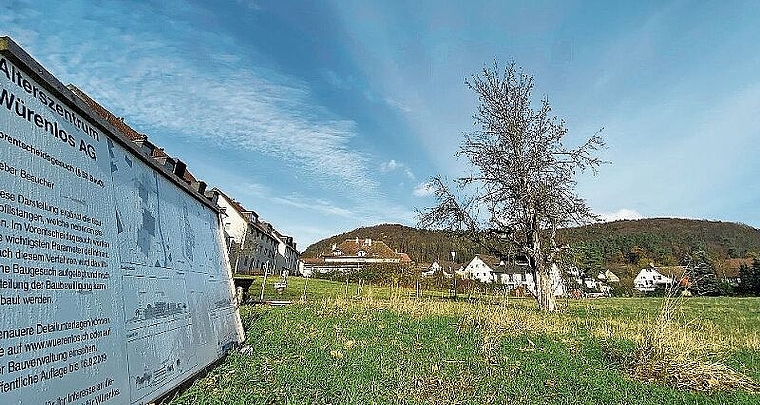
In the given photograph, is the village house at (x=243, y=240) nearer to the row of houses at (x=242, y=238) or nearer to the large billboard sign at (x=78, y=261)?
the row of houses at (x=242, y=238)

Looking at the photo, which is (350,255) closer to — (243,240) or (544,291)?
(243,240)

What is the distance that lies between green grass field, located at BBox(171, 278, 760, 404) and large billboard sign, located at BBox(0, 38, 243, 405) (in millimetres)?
822

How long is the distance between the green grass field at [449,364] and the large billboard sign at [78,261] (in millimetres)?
822

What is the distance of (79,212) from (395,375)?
3921 mm

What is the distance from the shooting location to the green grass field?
538cm

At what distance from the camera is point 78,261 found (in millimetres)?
3553

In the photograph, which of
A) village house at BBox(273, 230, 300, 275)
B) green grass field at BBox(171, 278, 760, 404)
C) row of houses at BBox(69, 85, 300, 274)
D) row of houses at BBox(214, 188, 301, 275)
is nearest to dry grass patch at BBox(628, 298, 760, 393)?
green grass field at BBox(171, 278, 760, 404)

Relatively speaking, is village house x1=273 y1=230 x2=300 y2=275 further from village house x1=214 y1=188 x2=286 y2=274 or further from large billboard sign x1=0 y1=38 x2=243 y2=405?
large billboard sign x1=0 y1=38 x2=243 y2=405

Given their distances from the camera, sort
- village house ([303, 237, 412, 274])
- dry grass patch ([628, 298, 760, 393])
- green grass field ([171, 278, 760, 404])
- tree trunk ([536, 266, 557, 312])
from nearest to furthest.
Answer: green grass field ([171, 278, 760, 404]), dry grass patch ([628, 298, 760, 393]), tree trunk ([536, 266, 557, 312]), village house ([303, 237, 412, 274])

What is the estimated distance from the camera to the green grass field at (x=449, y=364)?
5.38 m

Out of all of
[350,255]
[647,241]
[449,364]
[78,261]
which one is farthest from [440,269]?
[647,241]

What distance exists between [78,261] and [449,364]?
5.02 meters

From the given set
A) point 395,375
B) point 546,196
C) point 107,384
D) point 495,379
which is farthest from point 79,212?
point 546,196

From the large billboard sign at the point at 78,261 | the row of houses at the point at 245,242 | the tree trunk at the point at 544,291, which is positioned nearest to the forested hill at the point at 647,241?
the row of houses at the point at 245,242
